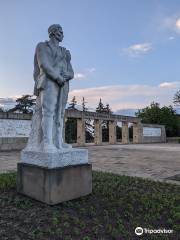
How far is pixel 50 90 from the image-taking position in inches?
176

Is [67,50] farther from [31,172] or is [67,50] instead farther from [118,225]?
[118,225]

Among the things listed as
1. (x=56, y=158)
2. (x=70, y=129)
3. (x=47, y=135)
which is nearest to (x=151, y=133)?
(x=70, y=129)

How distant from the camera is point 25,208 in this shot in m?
3.86

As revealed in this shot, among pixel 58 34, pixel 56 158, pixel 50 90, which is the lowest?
pixel 56 158

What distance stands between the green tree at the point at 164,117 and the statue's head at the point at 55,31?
36.2 m

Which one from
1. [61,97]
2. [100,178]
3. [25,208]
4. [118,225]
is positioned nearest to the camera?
[118,225]

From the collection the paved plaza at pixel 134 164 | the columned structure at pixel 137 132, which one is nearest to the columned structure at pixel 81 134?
the paved plaza at pixel 134 164

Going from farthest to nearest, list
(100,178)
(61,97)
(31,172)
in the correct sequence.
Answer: (100,178), (61,97), (31,172)

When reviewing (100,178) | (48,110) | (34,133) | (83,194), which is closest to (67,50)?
(48,110)

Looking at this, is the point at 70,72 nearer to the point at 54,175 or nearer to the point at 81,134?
the point at 54,175

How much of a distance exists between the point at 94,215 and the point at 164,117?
3795cm

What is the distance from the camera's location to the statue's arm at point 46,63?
4363 millimetres

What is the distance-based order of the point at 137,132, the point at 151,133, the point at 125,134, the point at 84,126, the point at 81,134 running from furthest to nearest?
the point at 151,133 < the point at 137,132 < the point at 125,134 < the point at 84,126 < the point at 81,134

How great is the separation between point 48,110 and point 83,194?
153cm
